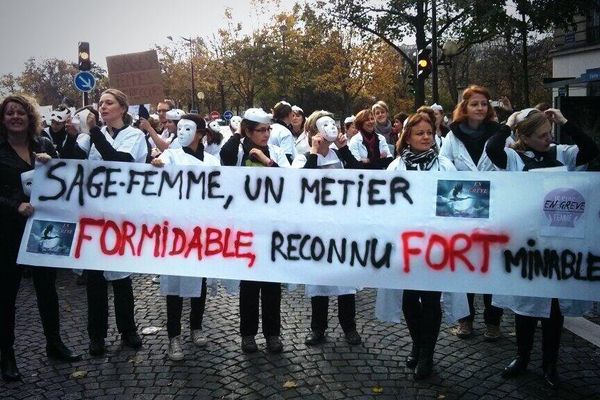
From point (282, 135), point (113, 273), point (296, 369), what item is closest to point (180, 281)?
point (113, 273)

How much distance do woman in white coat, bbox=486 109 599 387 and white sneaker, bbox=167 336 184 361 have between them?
2475 mm

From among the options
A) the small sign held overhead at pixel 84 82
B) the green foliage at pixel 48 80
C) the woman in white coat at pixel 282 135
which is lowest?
the woman in white coat at pixel 282 135

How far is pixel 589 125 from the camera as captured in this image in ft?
25.4

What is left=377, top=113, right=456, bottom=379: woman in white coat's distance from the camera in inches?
154

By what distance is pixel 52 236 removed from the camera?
4.19 meters

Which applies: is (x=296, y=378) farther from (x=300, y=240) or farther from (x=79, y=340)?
(x=79, y=340)

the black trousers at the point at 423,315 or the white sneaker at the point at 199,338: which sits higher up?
the black trousers at the point at 423,315

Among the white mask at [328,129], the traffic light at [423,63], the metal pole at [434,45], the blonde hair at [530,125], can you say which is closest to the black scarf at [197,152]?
the white mask at [328,129]

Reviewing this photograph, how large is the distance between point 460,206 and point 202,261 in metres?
1.88

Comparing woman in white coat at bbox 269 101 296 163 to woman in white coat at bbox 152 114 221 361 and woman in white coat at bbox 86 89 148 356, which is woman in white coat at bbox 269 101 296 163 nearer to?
woman in white coat at bbox 152 114 221 361

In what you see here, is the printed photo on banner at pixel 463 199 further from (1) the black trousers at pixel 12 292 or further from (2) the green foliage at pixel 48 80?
(2) the green foliage at pixel 48 80

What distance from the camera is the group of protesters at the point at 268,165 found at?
3926mm

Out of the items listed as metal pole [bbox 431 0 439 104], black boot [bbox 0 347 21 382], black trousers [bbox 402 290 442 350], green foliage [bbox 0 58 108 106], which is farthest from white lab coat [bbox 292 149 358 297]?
green foliage [bbox 0 58 108 106]

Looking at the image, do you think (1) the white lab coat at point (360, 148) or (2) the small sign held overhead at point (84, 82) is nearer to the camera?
(1) the white lab coat at point (360, 148)
